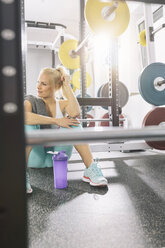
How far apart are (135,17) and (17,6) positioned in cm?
414

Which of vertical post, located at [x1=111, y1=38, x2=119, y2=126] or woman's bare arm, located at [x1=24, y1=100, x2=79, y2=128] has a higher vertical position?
vertical post, located at [x1=111, y1=38, x2=119, y2=126]

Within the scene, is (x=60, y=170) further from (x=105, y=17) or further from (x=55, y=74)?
(x=105, y=17)

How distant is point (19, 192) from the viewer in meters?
0.31

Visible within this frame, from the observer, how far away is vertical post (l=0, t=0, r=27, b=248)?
30cm

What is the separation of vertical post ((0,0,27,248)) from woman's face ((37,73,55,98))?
113cm

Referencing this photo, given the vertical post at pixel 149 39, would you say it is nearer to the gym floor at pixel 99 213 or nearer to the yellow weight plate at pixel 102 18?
the yellow weight plate at pixel 102 18

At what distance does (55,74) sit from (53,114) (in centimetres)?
29

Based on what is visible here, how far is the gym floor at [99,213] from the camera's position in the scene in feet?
2.35

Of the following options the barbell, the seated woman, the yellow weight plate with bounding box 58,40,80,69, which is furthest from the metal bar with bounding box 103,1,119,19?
the yellow weight plate with bounding box 58,40,80,69

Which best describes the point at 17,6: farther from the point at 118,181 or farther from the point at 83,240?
the point at 118,181

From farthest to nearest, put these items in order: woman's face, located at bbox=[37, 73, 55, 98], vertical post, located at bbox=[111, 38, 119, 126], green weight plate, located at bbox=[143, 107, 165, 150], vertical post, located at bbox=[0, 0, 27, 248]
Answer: vertical post, located at bbox=[111, 38, 119, 126] < green weight plate, located at bbox=[143, 107, 165, 150] < woman's face, located at bbox=[37, 73, 55, 98] < vertical post, located at bbox=[0, 0, 27, 248]

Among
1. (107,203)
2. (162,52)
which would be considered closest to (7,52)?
(107,203)

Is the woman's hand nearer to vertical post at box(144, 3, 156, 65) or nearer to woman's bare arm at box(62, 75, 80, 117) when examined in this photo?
woman's bare arm at box(62, 75, 80, 117)

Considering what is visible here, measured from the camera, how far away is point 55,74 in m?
1.47
